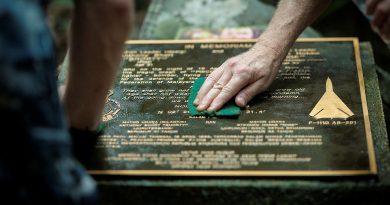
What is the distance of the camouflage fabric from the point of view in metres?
1.10

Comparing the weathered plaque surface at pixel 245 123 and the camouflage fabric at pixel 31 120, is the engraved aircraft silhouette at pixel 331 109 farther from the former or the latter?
the camouflage fabric at pixel 31 120

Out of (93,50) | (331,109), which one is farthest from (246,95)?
(93,50)

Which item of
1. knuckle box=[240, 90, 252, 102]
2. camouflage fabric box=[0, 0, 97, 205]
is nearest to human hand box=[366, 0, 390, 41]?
knuckle box=[240, 90, 252, 102]

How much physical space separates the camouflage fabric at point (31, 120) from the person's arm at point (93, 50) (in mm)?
174

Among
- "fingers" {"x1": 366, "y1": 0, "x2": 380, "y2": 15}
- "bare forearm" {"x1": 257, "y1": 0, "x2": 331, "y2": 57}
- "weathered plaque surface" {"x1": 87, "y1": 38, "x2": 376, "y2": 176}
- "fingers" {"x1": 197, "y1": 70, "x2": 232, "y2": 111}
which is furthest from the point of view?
"bare forearm" {"x1": 257, "y1": 0, "x2": 331, "y2": 57}

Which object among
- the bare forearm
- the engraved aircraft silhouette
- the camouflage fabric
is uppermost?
the bare forearm

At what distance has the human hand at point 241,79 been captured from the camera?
1.84m

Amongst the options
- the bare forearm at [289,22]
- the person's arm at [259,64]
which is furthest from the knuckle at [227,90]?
the bare forearm at [289,22]

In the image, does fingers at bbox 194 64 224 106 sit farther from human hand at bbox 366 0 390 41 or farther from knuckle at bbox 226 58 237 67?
human hand at bbox 366 0 390 41

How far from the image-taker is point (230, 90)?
1.84 meters

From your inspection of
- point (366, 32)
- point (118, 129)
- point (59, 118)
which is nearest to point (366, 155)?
point (118, 129)

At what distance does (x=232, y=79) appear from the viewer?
186 centimetres

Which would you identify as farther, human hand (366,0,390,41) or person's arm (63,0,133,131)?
human hand (366,0,390,41)

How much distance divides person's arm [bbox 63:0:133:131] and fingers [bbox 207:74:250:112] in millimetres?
429
